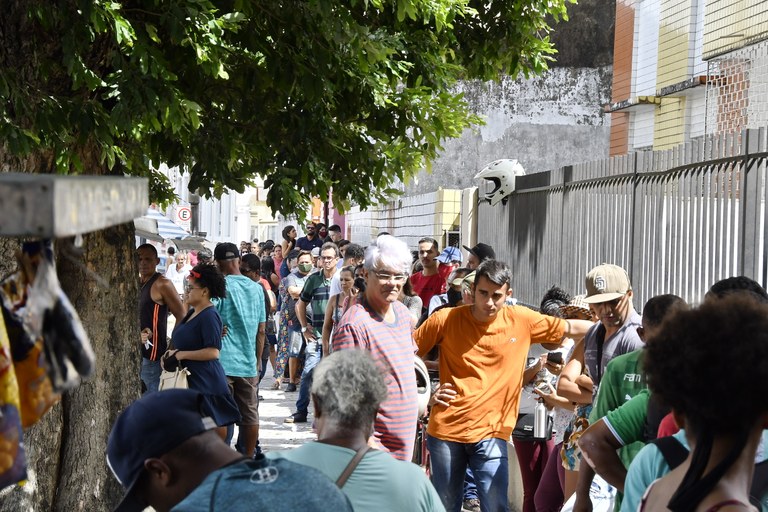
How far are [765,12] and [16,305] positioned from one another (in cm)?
1293

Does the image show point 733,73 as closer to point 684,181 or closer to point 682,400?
point 684,181

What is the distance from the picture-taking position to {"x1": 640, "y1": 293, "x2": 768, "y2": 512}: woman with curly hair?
2416 mm

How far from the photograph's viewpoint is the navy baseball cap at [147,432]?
9.02ft

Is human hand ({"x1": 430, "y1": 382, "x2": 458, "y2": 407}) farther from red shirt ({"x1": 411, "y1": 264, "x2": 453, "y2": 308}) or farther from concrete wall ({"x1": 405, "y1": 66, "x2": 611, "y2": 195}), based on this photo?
concrete wall ({"x1": 405, "y1": 66, "x2": 611, "y2": 195})

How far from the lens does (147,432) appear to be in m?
2.76

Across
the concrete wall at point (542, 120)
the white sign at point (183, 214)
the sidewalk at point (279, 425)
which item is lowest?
the sidewalk at point (279, 425)

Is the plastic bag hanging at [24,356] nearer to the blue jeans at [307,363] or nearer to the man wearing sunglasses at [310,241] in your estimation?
the blue jeans at [307,363]

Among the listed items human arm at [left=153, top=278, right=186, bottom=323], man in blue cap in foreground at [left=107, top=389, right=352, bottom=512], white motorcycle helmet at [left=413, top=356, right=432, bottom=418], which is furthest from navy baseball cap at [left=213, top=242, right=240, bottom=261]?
man in blue cap in foreground at [left=107, top=389, right=352, bottom=512]

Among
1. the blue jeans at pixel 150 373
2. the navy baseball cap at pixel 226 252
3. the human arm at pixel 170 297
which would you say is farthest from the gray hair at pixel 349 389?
the navy baseball cap at pixel 226 252

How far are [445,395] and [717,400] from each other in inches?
170

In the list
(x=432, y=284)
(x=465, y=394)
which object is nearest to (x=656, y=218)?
(x=465, y=394)

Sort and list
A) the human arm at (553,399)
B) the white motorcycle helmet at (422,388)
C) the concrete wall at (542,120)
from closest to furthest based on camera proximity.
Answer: the white motorcycle helmet at (422,388), the human arm at (553,399), the concrete wall at (542,120)

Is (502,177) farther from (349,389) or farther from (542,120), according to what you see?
(542,120)

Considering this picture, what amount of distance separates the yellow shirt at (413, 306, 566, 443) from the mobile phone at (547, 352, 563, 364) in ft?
1.85
